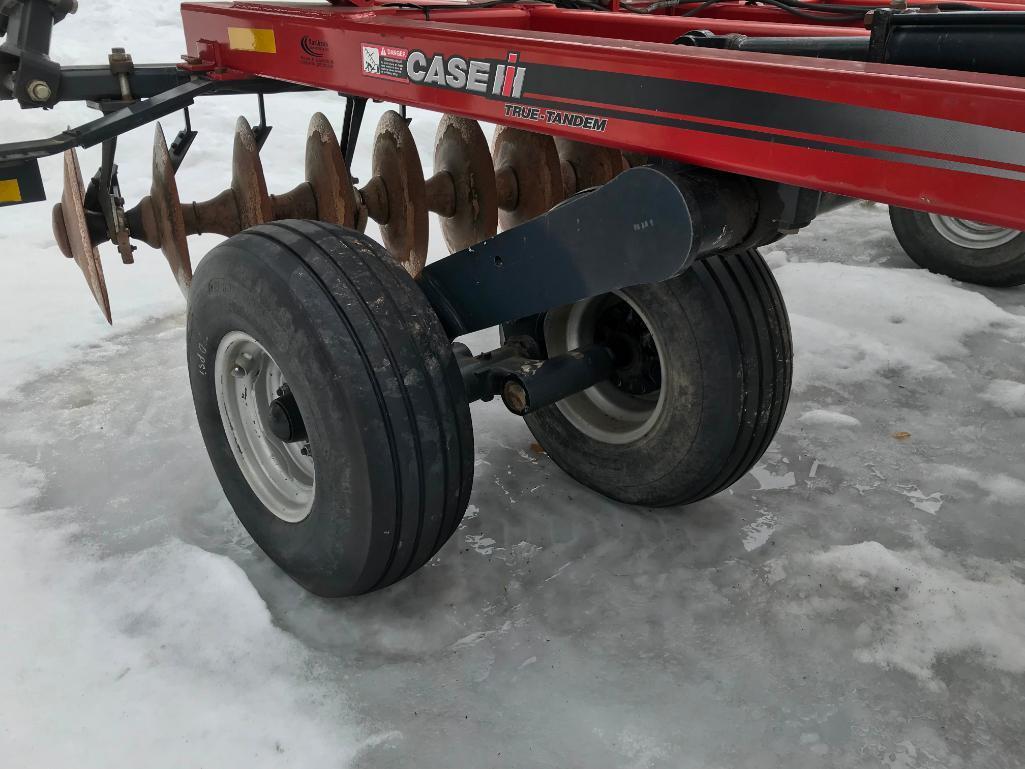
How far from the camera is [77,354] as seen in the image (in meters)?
3.42

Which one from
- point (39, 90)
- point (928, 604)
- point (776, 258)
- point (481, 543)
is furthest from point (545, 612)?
point (776, 258)

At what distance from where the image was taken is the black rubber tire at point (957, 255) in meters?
3.98

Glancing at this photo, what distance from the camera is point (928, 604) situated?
6.89 feet

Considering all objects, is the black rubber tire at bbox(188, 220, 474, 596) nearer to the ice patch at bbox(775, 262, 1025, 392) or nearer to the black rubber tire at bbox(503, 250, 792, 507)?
the black rubber tire at bbox(503, 250, 792, 507)

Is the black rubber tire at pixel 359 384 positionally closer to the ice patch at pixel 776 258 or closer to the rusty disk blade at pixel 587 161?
the rusty disk blade at pixel 587 161

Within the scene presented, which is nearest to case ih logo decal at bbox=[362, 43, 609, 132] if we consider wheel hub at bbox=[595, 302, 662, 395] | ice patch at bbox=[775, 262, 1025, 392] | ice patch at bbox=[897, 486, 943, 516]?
wheel hub at bbox=[595, 302, 662, 395]

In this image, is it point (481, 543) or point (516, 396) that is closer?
point (516, 396)

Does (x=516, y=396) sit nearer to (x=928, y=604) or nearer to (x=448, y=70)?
(x=448, y=70)

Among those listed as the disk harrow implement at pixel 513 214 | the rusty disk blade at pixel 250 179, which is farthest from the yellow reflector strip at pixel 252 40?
the rusty disk blade at pixel 250 179

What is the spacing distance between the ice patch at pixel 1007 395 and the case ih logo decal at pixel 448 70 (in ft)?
7.56

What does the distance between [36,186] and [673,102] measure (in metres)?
1.73

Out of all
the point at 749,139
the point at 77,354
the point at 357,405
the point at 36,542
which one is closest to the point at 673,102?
the point at 749,139

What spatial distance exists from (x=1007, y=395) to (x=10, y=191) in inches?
127

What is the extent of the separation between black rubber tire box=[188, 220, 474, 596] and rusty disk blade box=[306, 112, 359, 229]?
0.72 meters
